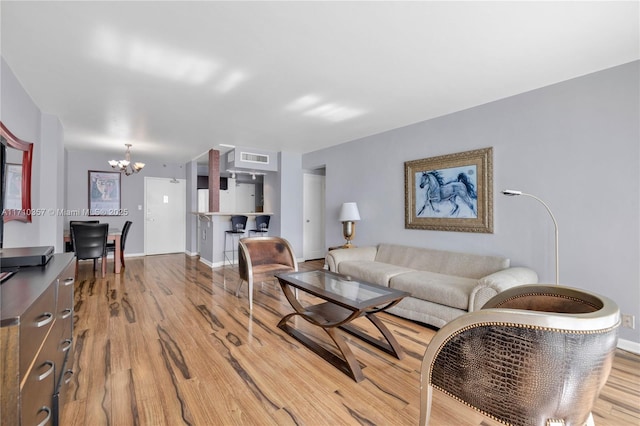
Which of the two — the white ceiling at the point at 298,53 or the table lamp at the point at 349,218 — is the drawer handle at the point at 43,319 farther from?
the table lamp at the point at 349,218

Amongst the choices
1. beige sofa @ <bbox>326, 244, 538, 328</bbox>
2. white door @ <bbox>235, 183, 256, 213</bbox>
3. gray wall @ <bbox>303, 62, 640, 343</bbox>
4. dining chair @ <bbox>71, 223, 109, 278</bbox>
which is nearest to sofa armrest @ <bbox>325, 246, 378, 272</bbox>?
beige sofa @ <bbox>326, 244, 538, 328</bbox>

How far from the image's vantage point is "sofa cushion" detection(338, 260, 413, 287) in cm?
328

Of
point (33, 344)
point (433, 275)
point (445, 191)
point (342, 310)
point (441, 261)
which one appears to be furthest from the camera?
point (445, 191)

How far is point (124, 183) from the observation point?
6621mm

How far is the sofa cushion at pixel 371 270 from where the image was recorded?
3283 millimetres

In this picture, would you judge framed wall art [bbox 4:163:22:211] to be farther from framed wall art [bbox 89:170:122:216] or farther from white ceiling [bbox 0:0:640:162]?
framed wall art [bbox 89:170:122:216]

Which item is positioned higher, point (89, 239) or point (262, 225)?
point (262, 225)

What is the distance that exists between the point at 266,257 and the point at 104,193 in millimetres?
4997

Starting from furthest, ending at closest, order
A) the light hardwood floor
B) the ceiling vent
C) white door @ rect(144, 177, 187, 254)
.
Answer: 1. white door @ rect(144, 177, 187, 254)
2. the ceiling vent
3. the light hardwood floor

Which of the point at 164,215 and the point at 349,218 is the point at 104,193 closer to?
the point at 164,215

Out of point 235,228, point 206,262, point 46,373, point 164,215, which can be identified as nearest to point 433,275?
point 46,373

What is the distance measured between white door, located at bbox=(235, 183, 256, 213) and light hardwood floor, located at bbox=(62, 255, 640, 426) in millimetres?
4851

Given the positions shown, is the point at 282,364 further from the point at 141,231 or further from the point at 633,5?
the point at 141,231

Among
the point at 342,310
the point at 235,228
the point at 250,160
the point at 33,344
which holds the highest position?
the point at 250,160
